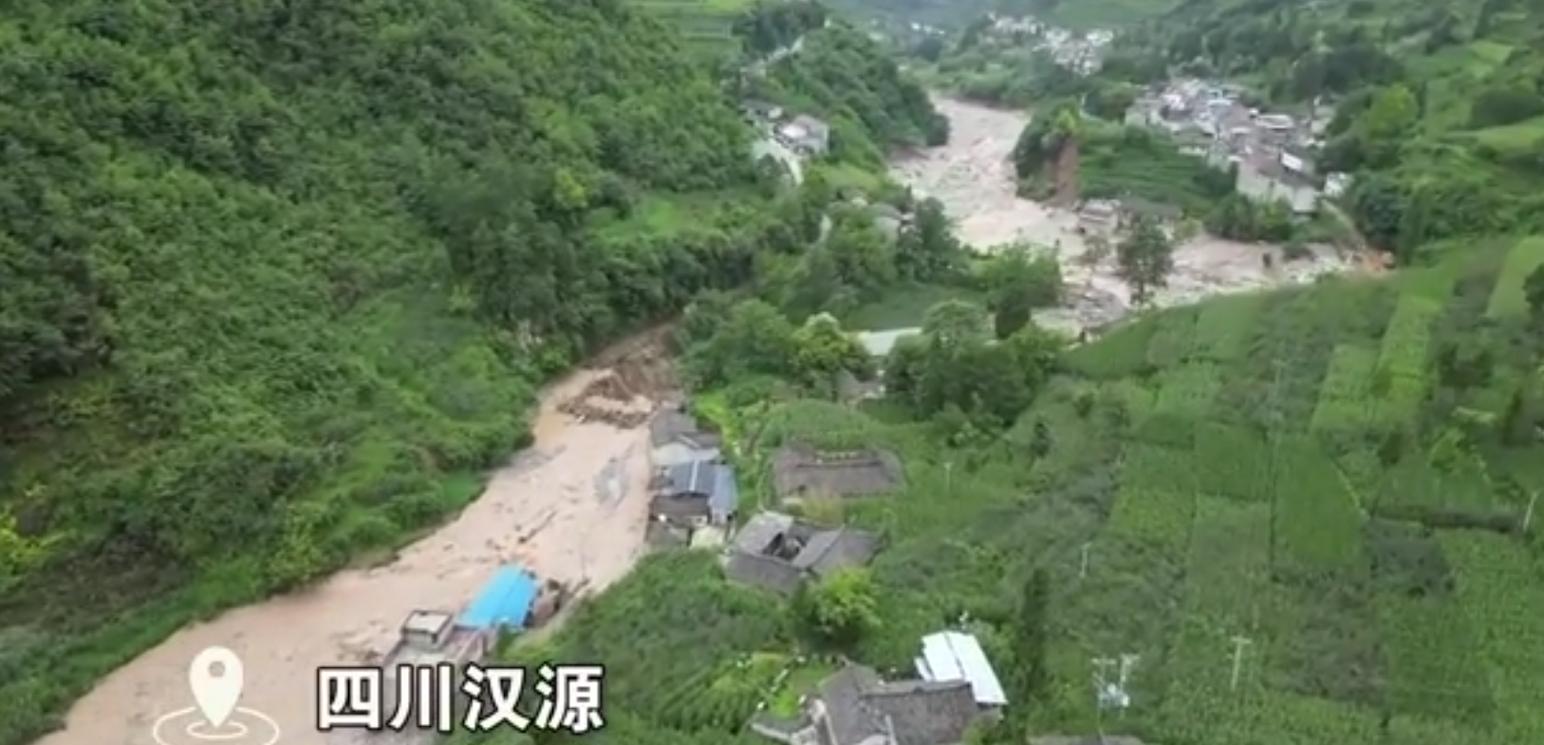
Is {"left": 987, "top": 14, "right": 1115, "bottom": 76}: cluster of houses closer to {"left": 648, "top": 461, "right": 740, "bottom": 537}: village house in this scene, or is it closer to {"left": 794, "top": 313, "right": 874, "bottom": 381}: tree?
{"left": 794, "top": 313, "right": 874, "bottom": 381}: tree

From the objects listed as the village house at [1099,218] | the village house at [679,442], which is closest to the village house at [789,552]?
the village house at [679,442]

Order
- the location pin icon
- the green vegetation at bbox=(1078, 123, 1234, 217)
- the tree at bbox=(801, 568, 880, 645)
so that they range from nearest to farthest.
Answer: the tree at bbox=(801, 568, 880, 645), the location pin icon, the green vegetation at bbox=(1078, 123, 1234, 217)

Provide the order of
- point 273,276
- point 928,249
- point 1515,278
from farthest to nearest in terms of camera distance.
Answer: point 928,249 → point 1515,278 → point 273,276

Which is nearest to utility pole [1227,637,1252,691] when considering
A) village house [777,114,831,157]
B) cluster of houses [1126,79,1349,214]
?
cluster of houses [1126,79,1349,214]

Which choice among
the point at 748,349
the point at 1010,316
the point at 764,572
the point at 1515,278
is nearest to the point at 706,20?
the point at 748,349

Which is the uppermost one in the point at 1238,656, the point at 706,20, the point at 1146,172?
the point at 706,20

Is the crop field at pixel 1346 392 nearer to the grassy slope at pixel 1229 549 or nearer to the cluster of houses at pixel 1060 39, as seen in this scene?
the grassy slope at pixel 1229 549

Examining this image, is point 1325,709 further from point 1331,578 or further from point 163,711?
point 163,711

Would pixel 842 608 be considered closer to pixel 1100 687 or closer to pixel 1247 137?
pixel 1100 687
